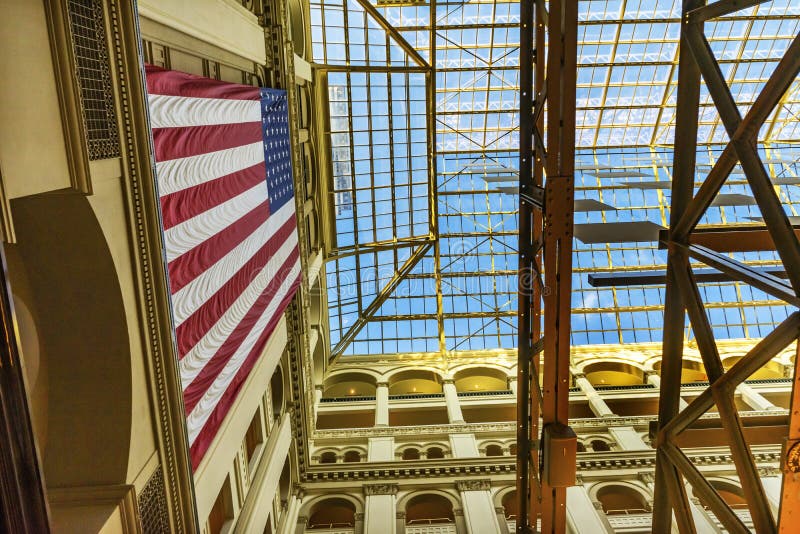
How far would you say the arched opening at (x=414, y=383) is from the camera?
25.4m

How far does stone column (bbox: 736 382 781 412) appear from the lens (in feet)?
67.2

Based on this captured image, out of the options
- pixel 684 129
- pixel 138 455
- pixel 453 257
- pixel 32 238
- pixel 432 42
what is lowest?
pixel 453 257

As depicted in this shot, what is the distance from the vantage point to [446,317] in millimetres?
27859

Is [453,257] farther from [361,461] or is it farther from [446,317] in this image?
[361,461]

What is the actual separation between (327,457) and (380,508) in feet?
12.4

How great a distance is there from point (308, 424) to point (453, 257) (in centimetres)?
1207

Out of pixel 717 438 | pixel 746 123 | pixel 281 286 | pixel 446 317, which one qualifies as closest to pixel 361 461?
pixel 281 286

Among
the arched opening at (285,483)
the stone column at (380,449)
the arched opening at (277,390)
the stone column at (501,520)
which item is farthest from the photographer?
the stone column at (380,449)

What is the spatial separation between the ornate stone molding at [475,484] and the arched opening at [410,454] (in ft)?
8.99

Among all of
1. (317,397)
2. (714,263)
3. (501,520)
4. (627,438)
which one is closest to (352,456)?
(317,397)

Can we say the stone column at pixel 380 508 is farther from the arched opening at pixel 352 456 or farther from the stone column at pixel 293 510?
the arched opening at pixel 352 456

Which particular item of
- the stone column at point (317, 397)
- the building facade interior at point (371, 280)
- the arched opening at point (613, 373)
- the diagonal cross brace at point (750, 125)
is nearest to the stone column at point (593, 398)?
the building facade interior at point (371, 280)

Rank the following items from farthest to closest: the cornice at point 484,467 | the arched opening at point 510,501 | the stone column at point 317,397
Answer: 1. the stone column at point 317,397
2. the cornice at point 484,467
3. the arched opening at point 510,501

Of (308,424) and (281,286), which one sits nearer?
(281,286)
